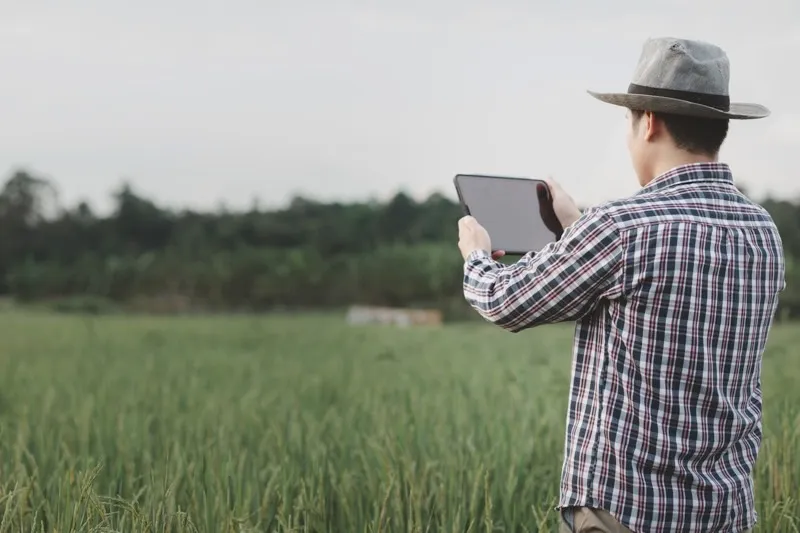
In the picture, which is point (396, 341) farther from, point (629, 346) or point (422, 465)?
point (629, 346)

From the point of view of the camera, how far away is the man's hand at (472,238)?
1.87m

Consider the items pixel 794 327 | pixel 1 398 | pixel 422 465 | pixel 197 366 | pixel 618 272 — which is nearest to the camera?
pixel 618 272

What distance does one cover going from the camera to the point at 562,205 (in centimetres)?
204

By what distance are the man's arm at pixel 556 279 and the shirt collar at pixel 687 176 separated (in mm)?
186

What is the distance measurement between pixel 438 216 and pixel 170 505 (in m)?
25.8

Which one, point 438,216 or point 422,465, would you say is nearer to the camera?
point 422,465

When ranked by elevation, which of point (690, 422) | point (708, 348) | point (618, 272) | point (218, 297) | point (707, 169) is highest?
point (707, 169)

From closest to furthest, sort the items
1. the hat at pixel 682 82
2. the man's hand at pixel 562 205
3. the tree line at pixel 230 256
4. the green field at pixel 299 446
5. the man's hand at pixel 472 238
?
the hat at pixel 682 82 < the man's hand at pixel 472 238 < the man's hand at pixel 562 205 < the green field at pixel 299 446 < the tree line at pixel 230 256

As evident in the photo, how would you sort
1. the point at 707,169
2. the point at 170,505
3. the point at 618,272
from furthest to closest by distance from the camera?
the point at 170,505 → the point at 707,169 → the point at 618,272

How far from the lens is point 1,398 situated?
5629 mm

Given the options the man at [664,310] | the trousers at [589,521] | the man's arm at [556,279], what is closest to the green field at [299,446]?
the trousers at [589,521]

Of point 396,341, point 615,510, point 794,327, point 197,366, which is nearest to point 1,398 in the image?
point 197,366

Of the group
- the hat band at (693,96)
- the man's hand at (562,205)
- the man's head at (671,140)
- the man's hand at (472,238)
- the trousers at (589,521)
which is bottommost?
the trousers at (589,521)

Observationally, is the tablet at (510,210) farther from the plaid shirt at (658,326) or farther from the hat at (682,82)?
the hat at (682,82)
